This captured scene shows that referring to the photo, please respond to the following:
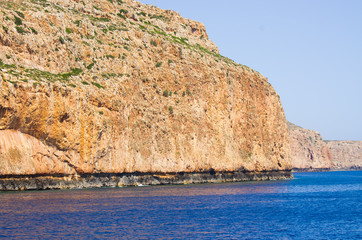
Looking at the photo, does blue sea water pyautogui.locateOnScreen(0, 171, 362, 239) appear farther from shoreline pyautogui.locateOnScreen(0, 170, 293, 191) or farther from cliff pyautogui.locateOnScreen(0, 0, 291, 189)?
cliff pyautogui.locateOnScreen(0, 0, 291, 189)

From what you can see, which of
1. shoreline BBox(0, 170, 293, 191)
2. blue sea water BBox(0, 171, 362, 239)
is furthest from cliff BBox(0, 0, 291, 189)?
blue sea water BBox(0, 171, 362, 239)

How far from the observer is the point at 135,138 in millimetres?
82062

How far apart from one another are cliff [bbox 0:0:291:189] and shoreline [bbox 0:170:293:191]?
0.19m

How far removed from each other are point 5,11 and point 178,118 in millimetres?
34360

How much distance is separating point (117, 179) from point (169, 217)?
33.8 m

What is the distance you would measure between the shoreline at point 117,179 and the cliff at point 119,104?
194mm

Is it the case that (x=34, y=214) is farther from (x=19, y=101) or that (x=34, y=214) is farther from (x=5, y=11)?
(x=5, y=11)

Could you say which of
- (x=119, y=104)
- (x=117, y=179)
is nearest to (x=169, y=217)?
(x=117, y=179)

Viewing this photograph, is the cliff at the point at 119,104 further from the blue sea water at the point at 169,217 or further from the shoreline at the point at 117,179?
the blue sea water at the point at 169,217

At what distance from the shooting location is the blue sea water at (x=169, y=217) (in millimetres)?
36438

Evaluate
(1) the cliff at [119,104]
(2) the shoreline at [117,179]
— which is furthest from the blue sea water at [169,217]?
(1) the cliff at [119,104]

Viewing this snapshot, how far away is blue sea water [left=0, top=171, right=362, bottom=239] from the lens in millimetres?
36438

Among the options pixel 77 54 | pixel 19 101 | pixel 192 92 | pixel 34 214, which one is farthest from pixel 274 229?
pixel 192 92

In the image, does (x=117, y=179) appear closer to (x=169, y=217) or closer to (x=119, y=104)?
(x=119, y=104)
